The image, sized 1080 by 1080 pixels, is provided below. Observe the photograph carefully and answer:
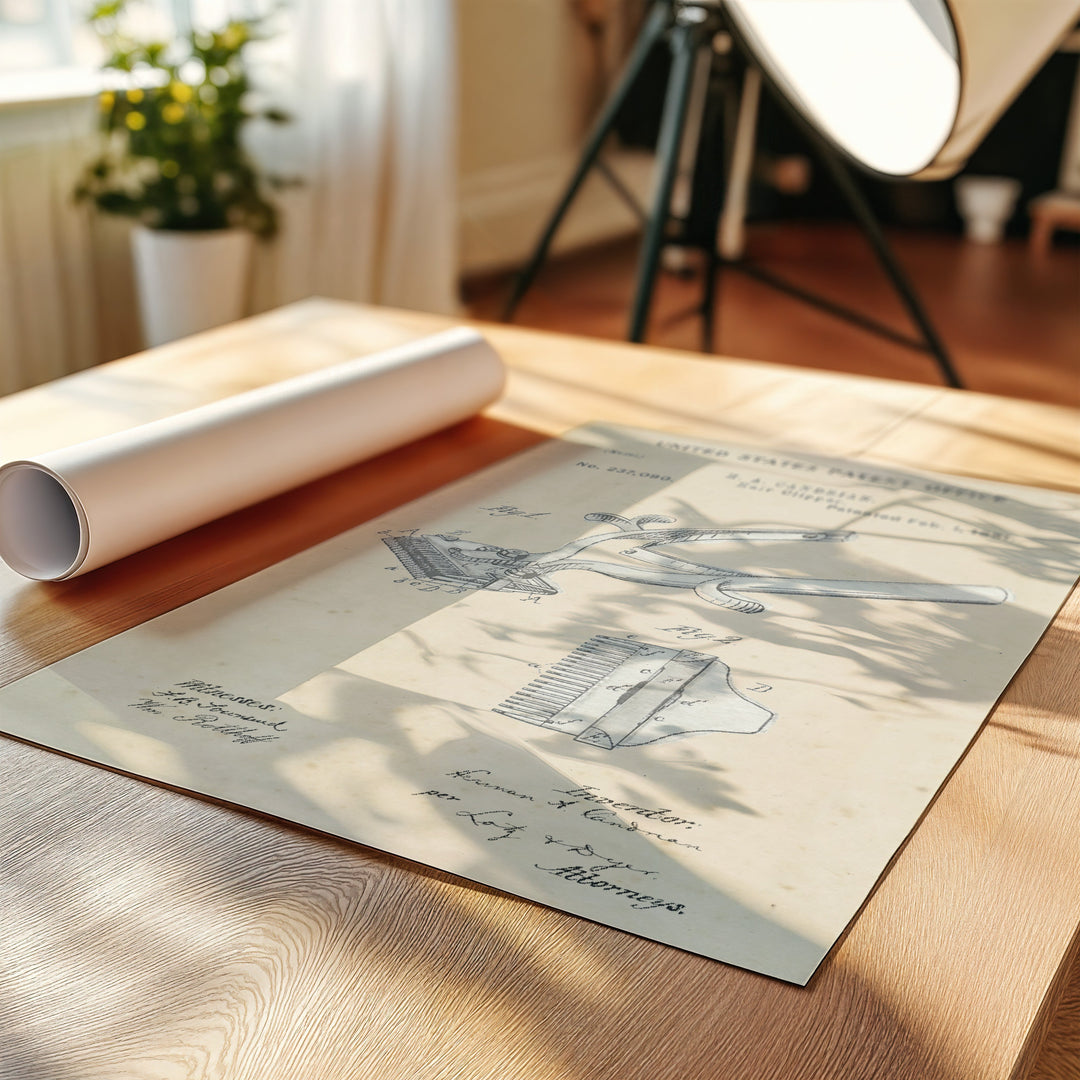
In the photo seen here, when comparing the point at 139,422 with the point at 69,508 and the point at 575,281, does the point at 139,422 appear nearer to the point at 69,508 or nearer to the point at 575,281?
the point at 69,508

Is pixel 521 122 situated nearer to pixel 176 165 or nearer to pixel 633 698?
pixel 176 165

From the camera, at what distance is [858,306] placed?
136 inches

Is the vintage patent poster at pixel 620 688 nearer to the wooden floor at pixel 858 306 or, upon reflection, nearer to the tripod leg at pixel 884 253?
the tripod leg at pixel 884 253

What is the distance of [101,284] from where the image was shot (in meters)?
2.54

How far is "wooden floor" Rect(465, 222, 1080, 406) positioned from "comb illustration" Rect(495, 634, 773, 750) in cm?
200

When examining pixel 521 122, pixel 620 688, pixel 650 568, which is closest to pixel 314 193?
pixel 521 122

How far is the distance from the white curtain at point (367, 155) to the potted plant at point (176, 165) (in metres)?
0.22

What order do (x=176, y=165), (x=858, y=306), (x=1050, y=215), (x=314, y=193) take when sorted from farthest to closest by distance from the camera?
1. (x=1050, y=215)
2. (x=858, y=306)
3. (x=314, y=193)
4. (x=176, y=165)

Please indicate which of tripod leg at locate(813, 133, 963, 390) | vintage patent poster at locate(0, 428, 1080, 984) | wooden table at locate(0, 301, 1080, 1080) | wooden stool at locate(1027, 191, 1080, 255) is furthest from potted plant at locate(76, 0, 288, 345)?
wooden stool at locate(1027, 191, 1080, 255)

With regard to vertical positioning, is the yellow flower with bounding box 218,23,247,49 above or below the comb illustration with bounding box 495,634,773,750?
above

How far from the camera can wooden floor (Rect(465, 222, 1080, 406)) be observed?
2945 millimetres

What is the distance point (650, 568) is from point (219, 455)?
280 mm

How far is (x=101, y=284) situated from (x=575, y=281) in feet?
4.76

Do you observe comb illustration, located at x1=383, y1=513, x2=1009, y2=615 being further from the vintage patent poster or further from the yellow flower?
the yellow flower
